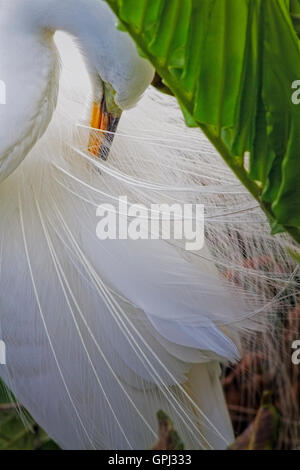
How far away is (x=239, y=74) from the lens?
2.43ft

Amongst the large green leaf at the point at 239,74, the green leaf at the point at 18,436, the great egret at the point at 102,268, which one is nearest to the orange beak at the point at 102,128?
the great egret at the point at 102,268

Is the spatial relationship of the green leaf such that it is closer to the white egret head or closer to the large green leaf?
the white egret head

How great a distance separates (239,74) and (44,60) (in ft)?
0.84

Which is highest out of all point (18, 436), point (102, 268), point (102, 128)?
point (102, 128)

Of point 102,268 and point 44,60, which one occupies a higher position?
point 44,60

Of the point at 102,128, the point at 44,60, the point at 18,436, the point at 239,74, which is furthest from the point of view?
the point at 18,436

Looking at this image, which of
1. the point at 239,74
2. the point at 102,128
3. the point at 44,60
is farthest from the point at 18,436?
the point at 239,74

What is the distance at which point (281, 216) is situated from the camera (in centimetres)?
78

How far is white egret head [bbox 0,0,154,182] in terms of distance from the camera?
83 cm

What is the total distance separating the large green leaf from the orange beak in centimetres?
20

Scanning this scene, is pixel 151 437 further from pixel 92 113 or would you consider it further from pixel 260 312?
pixel 92 113

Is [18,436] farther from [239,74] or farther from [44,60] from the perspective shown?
[239,74]

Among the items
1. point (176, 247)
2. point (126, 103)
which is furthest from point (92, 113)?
point (176, 247)

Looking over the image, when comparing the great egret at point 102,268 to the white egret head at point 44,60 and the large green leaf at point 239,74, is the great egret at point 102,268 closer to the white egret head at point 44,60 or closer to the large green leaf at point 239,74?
the white egret head at point 44,60
